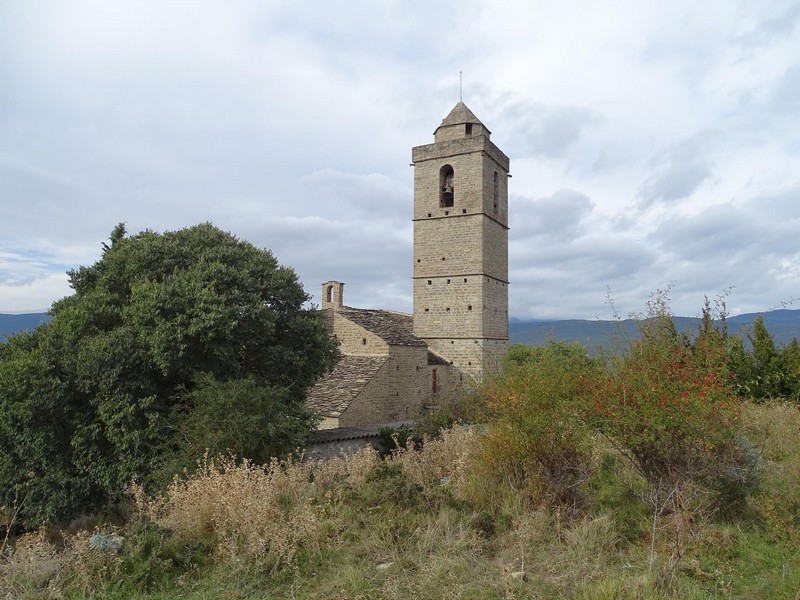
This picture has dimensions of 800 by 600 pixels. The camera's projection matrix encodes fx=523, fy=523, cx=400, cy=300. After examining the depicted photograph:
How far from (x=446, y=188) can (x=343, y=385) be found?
1170 cm

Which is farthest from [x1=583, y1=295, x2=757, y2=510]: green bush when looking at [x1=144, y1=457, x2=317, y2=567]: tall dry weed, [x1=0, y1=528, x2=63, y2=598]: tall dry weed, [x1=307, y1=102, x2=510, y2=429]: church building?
[x1=307, y1=102, x2=510, y2=429]: church building

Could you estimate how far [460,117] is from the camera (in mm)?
25797

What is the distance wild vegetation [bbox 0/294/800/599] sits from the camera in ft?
14.6

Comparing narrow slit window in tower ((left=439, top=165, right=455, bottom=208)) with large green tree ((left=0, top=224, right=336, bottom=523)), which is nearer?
large green tree ((left=0, top=224, right=336, bottom=523))

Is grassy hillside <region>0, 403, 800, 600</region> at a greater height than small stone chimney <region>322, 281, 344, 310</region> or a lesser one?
lesser

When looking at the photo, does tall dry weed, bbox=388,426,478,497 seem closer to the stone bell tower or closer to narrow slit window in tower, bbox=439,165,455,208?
the stone bell tower

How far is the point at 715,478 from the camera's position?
231 inches

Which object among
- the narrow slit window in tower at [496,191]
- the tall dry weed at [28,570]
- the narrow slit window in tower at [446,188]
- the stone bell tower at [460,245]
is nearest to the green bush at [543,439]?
the tall dry weed at [28,570]

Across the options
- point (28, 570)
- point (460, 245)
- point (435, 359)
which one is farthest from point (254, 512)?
point (460, 245)

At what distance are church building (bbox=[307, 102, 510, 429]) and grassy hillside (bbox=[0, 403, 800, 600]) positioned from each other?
15482 mm

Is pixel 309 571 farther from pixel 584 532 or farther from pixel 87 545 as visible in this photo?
pixel 584 532

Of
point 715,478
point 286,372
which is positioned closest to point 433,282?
point 286,372

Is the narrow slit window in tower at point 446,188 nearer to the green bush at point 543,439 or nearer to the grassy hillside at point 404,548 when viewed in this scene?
the green bush at point 543,439

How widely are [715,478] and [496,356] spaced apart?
1922 cm
